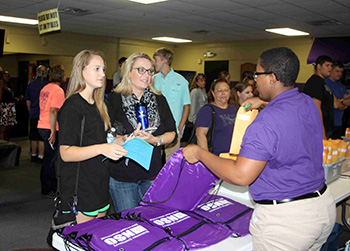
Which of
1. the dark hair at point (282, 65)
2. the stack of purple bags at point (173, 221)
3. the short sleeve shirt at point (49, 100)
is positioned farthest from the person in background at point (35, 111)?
the dark hair at point (282, 65)

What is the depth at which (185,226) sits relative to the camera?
163 cm

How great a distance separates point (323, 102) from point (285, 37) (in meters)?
7.07

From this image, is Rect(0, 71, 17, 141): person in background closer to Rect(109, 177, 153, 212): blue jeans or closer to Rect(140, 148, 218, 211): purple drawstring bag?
Rect(109, 177, 153, 212): blue jeans

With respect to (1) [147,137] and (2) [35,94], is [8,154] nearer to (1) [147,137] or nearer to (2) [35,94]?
(1) [147,137]

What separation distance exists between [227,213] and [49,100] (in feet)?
11.8

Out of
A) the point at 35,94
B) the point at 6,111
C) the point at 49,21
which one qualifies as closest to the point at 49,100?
the point at 49,21

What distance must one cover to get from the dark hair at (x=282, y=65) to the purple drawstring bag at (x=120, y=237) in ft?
2.73

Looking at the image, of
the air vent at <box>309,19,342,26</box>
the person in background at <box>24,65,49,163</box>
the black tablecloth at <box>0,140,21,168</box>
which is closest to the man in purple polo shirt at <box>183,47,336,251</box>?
the black tablecloth at <box>0,140,21,168</box>

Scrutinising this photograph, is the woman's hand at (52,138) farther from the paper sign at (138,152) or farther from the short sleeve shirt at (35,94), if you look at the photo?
the paper sign at (138,152)

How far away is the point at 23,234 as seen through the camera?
346cm

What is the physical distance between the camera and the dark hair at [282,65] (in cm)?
149

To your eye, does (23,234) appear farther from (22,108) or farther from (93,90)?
(22,108)

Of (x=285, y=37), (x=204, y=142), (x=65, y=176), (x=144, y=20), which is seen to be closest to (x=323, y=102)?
(x=204, y=142)

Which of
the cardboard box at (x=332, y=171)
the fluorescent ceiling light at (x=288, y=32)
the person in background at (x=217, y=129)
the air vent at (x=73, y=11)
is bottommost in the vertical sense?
the cardboard box at (x=332, y=171)
